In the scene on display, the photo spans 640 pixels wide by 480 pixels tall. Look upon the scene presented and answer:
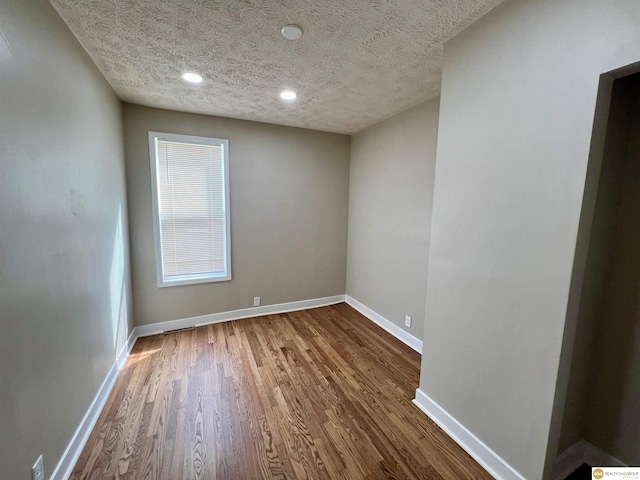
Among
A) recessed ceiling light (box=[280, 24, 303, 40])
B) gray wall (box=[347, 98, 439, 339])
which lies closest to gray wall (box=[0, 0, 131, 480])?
recessed ceiling light (box=[280, 24, 303, 40])


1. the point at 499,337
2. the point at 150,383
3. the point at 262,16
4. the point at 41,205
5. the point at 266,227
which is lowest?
the point at 150,383

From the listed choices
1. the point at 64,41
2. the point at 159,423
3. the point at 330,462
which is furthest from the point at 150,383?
the point at 64,41

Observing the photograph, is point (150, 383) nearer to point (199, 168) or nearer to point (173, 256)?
point (173, 256)

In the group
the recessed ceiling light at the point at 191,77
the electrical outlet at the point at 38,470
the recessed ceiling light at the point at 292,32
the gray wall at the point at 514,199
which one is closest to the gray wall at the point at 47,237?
the electrical outlet at the point at 38,470

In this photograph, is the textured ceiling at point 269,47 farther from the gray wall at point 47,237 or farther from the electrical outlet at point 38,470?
the electrical outlet at point 38,470

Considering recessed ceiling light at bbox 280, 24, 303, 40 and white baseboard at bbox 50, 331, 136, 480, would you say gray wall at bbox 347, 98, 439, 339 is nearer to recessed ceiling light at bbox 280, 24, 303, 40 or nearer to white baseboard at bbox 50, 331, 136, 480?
recessed ceiling light at bbox 280, 24, 303, 40

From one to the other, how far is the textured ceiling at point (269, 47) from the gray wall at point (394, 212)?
39 centimetres

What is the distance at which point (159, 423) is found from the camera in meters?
1.75

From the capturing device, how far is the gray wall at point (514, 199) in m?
1.08

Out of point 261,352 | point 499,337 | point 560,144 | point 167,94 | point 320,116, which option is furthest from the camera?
point 320,116

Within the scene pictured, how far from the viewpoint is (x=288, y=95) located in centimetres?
243

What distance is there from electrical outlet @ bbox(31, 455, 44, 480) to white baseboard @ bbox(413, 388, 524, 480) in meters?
2.17

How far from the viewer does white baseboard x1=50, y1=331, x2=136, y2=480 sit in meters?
1.36

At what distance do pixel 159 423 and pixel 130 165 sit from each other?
2453 millimetres
